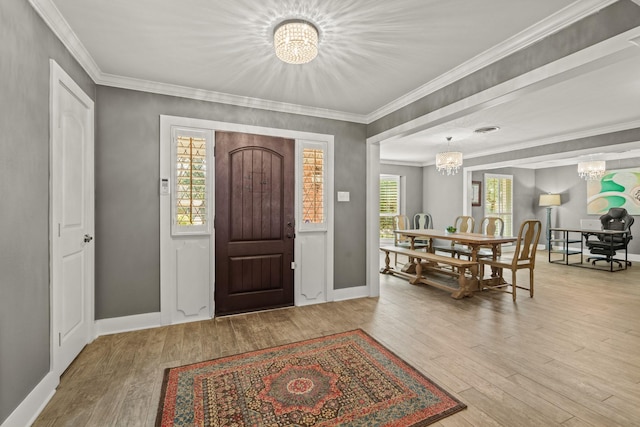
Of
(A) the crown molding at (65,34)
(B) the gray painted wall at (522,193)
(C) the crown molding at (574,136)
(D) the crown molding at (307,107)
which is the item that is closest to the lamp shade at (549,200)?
(B) the gray painted wall at (522,193)

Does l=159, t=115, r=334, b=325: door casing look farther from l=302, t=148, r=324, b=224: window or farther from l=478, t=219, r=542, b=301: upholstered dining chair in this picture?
l=478, t=219, r=542, b=301: upholstered dining chair

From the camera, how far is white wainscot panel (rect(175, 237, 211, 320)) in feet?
10.7

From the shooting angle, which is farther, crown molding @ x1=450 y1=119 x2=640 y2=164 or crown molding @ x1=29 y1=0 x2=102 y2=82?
crown molding @ x1=450 y1=119 x2=640 y2=164

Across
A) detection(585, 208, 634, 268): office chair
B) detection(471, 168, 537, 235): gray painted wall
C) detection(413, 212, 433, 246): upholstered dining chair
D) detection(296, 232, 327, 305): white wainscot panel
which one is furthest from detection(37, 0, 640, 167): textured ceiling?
detection(471, 168, 537, 235): gray painted wall

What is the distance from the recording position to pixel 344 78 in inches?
118

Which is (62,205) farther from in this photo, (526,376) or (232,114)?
(526,376)

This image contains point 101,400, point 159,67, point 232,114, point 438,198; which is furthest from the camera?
point 438,198

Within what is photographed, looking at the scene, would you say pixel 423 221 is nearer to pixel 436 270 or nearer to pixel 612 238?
pixel 436 270

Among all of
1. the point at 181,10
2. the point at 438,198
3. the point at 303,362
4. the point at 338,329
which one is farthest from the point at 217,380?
the point at 438,198

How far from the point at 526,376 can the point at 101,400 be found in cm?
290

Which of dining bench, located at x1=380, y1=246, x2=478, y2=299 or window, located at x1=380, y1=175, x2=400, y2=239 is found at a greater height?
window, located at x1=380, y1=175, x2=400, y2=239

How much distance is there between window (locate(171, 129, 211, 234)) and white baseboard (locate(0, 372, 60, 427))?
60.6 inches

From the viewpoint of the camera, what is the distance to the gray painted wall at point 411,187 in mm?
8539

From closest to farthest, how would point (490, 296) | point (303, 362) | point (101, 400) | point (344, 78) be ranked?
point (101, 400) < point (303, 362) < point (344, 78) < point (490, 296)
